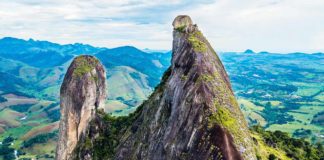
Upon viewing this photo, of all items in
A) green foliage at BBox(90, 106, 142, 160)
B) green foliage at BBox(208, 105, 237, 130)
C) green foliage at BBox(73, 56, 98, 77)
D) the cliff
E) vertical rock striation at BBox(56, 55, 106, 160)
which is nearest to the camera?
the cliff

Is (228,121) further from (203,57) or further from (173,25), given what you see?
(173,25)

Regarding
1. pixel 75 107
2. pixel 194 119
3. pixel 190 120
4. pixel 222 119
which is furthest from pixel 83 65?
pixel 222 119

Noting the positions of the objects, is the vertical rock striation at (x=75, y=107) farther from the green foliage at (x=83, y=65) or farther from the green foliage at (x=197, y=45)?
the green foliage at (x=197, y=45)

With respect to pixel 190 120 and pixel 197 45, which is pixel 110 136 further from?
pixel 190 120

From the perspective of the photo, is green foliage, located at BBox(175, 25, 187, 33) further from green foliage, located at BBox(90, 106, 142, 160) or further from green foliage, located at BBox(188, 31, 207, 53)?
green foliage, located at BBox(90, 106, 142, 160)

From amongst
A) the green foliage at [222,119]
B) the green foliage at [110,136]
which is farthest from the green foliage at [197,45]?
the green foliage at [110,136]

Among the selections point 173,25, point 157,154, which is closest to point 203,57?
point 157,154

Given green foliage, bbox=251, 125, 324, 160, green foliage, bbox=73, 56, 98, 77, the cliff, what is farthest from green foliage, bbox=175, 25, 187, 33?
green foliage, bbox=251, 125, 324, 160
